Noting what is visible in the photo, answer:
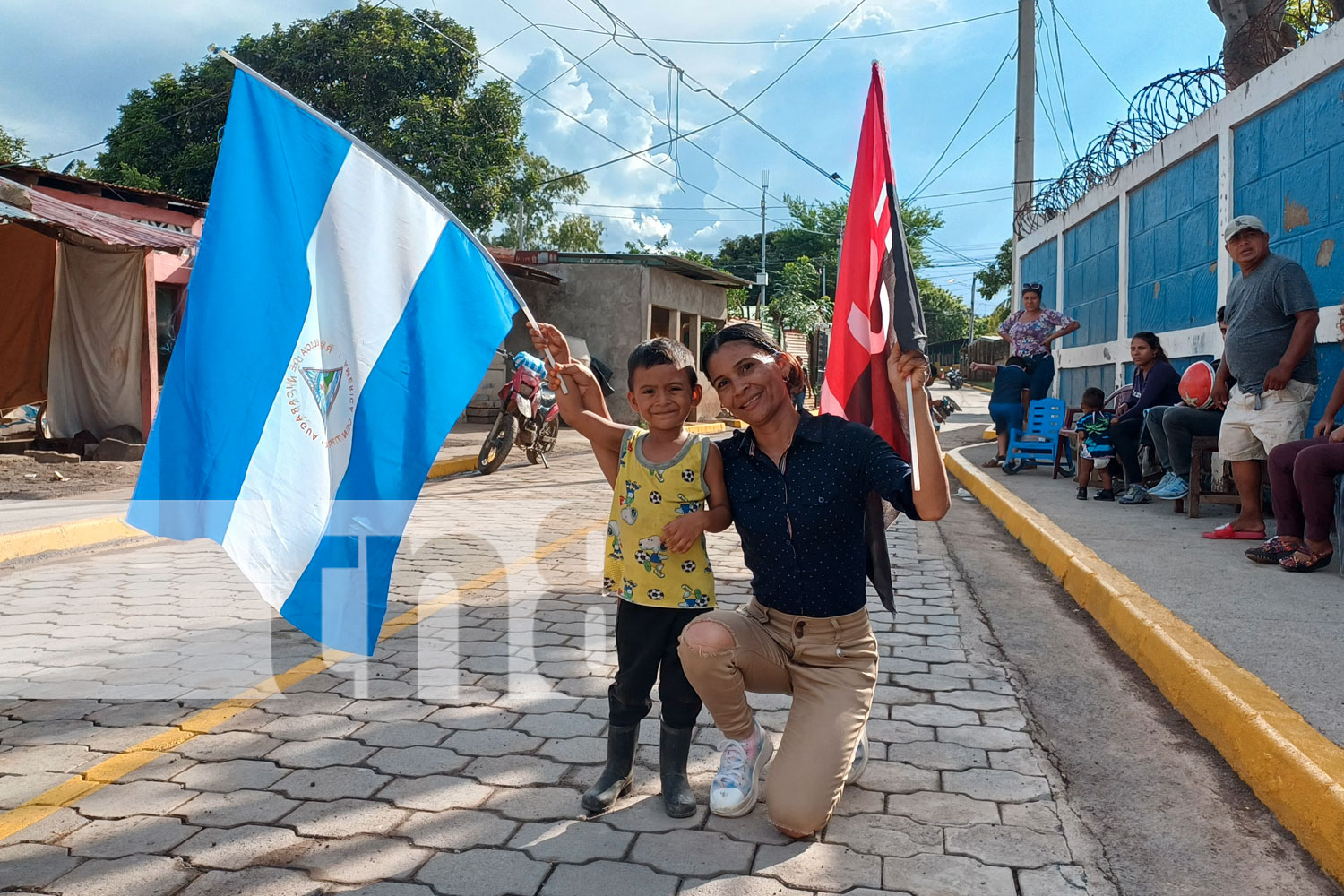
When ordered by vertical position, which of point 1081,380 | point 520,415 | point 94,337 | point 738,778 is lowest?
point 738,778

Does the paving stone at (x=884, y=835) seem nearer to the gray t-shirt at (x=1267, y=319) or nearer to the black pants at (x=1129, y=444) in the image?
the gray t-shirt at (x=1267, y=319)

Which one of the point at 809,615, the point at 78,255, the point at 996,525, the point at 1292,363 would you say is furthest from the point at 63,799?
the point at 78,255

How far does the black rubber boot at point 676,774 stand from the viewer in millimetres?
2916

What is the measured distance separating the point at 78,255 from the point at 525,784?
12.7 metres

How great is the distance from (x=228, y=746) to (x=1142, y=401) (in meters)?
7.72

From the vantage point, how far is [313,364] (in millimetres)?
3100

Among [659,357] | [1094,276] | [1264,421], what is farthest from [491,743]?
[1094,276]

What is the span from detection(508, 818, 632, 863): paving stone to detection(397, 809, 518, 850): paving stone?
0.06m

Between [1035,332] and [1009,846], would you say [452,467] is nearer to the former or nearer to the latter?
[1035,332]

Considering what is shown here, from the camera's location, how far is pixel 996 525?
8.96 metres

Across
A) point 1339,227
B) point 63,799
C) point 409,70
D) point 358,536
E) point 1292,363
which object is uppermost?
point 409,70

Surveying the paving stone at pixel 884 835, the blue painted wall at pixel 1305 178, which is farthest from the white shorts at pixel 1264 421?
the paving stone at pixel 884 835

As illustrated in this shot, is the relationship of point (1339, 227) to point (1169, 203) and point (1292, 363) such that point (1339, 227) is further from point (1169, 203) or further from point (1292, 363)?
point (1169, 203)

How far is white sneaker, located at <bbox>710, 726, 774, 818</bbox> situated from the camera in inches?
114
